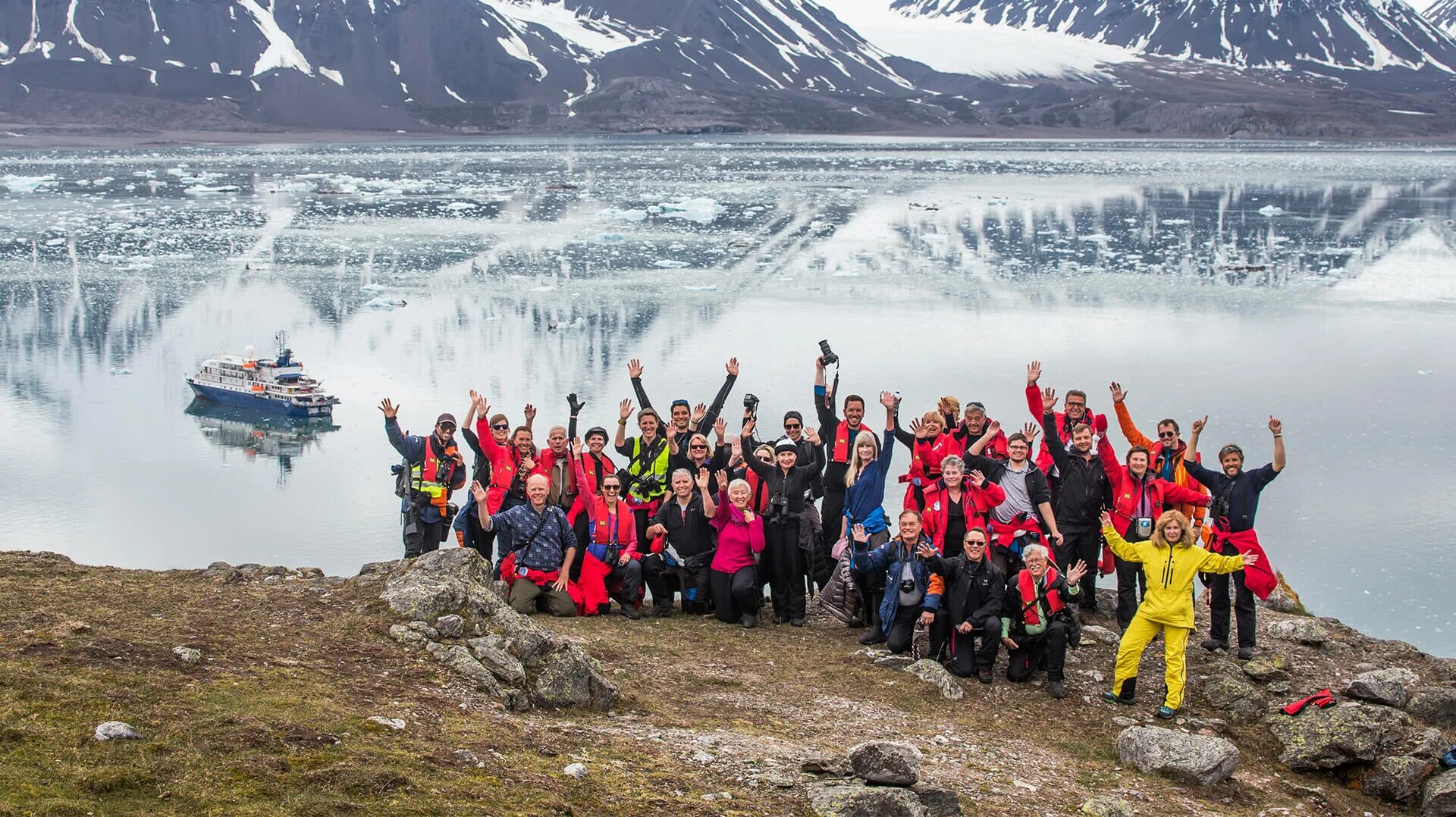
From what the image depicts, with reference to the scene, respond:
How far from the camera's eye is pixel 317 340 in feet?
65.2

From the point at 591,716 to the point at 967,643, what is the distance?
2.18 metres

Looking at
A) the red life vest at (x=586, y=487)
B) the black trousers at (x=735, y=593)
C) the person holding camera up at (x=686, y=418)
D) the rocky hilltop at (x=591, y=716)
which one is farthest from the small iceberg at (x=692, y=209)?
the rocky hilltop at (x=591, y=716)

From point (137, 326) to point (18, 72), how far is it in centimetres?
12606

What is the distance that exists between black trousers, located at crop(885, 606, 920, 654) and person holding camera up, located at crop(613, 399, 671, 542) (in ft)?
6.22

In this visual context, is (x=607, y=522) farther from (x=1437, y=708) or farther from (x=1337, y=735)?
(x=1437, y=708)

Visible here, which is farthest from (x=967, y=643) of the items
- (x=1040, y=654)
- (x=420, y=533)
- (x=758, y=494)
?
(x=420, y=533)

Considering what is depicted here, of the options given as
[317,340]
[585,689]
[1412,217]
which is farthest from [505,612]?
[1412,217]

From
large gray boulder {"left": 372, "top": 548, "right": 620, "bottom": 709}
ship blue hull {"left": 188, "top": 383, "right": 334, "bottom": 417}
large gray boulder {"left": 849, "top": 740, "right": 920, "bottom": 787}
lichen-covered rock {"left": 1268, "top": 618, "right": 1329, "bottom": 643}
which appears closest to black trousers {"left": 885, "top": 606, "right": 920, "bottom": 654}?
large gray boulder {"left": 372, "top": 548, "right": 620, "bottom": 709}

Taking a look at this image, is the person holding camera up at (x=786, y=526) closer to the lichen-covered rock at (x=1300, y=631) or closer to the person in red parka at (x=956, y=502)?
the person in red parka at (x=956, y=502)

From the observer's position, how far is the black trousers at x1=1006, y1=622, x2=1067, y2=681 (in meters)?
6.62

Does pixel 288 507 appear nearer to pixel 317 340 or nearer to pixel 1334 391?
pixel 317 340

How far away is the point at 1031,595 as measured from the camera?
661cm

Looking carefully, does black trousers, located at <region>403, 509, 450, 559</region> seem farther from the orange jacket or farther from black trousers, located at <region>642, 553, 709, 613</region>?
the orange jacket

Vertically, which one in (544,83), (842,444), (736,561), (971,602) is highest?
(544,83)
